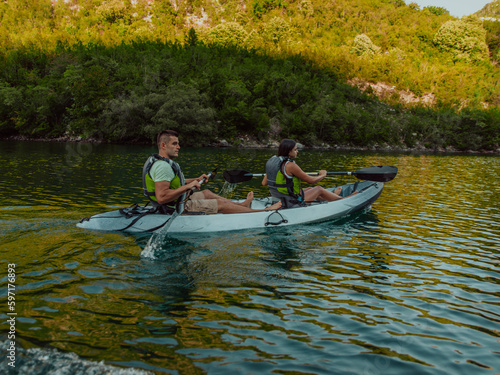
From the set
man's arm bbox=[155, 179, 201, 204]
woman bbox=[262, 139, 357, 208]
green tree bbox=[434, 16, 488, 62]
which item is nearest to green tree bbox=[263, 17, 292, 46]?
green tree bbox=[434, 16, 488, 62]

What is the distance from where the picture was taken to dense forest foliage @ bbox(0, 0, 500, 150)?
1762 inches

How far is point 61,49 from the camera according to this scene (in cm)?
5919

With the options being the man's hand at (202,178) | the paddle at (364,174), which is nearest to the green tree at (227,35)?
the paddle at (364,174)

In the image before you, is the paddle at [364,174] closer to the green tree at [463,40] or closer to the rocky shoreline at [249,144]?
the rocky shoreline at [249,144]

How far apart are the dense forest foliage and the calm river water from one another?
110 ft

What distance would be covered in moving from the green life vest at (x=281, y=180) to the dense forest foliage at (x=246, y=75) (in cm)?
3186

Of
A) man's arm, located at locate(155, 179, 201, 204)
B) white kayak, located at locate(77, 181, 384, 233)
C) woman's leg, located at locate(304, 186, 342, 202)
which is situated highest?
man's arm, located at locate(155, 179, 201, 204)

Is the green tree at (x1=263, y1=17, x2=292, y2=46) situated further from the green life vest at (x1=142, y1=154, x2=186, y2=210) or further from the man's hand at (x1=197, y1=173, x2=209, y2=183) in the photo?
the green life vest at (x1=142, y1=154, x2=186, y2=210)

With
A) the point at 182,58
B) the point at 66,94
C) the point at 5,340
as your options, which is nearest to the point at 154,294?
the point at 5,340

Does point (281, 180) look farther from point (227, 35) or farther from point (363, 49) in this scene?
point (363, 49)

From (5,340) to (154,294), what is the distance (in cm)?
165

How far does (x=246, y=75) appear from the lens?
192ft

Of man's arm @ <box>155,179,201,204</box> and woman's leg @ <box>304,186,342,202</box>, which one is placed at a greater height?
man's arm @ <box>155,179,201,204</box>

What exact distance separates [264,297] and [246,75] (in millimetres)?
56956
